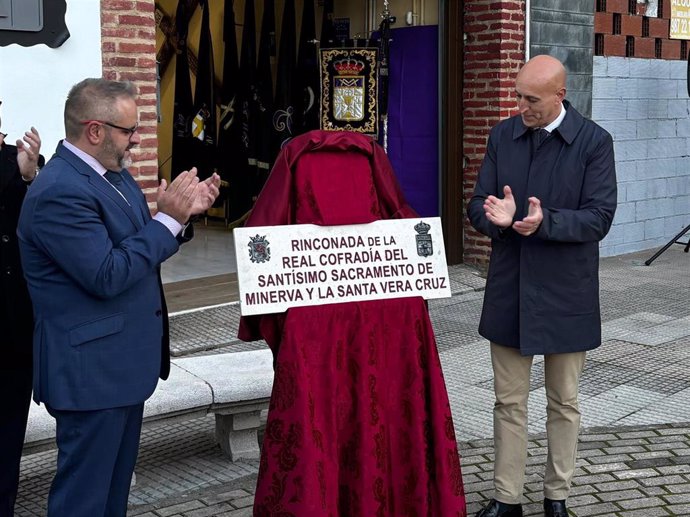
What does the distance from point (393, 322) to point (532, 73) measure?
3.76 feet

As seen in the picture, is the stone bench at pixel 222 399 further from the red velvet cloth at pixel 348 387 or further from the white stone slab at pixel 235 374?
the red velvet cloth at pixel 348 387

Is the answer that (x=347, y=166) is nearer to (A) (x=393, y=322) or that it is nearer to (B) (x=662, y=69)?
(A) (x=393, y=322)

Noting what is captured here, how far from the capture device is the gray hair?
3256 mm

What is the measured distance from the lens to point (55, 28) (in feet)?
21.2

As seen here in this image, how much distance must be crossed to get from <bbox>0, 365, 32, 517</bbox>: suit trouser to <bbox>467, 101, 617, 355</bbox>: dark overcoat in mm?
1928

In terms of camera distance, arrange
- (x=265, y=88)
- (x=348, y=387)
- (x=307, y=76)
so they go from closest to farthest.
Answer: (x=348, y=387) → (x=307, y=76) → (x=265, y=88)

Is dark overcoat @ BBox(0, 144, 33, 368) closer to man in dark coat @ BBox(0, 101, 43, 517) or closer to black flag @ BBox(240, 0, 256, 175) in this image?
man in dark coat @ BBox(0, 101, 43, 517)

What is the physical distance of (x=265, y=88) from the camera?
1109 centimetres

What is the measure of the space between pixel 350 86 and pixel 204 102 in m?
2.38

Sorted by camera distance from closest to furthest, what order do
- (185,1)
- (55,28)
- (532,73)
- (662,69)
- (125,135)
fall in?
(125,135) → (532,73) → (55,28) → (185,1) → (662,69)

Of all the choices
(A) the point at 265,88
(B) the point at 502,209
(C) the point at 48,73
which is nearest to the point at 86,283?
(B) the point at 502,209

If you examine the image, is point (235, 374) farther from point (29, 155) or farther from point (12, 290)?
point (29, 155)

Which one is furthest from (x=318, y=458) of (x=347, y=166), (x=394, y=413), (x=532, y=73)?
(x=532, y=73)

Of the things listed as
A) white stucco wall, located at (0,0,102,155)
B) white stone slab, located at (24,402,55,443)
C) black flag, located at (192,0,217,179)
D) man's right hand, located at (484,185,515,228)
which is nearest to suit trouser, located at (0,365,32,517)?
white stone slab, located at (24,402,55,443)
